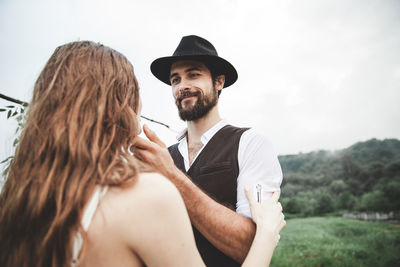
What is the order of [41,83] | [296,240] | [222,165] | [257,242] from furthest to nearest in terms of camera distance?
[296,240] → [222,165] → [257,242] → [41,83]

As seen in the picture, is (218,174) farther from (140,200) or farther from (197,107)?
(140,200)

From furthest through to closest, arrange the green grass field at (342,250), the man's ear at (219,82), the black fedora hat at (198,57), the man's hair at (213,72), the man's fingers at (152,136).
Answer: the green grass field at (342,250)
the man's ear at (219,82)
the man's hair at (213,72)
the black fedora hat at (198,57)
the man's fingers at (152,136)

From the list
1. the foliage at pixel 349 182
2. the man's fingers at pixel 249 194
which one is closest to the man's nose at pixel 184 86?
the man's fingers at pixel 249 194

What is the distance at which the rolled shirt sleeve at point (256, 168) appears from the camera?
175 centimetres

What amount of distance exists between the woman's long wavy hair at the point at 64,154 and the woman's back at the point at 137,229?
0.07m

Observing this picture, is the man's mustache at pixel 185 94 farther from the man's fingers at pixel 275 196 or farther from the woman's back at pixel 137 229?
the woman's back at pixel 137 229

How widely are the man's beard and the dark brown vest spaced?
1.37ft

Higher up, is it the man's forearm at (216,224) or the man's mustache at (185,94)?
the man's mustache at (185,94)

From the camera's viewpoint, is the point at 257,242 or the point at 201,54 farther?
the point at 201,54

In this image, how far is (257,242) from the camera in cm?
141

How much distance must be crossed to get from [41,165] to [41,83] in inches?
18.4

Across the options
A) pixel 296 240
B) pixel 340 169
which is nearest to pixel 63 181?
pixel 296 240

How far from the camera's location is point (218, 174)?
194 centimetres

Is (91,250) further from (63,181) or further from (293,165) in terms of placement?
(293,165)
